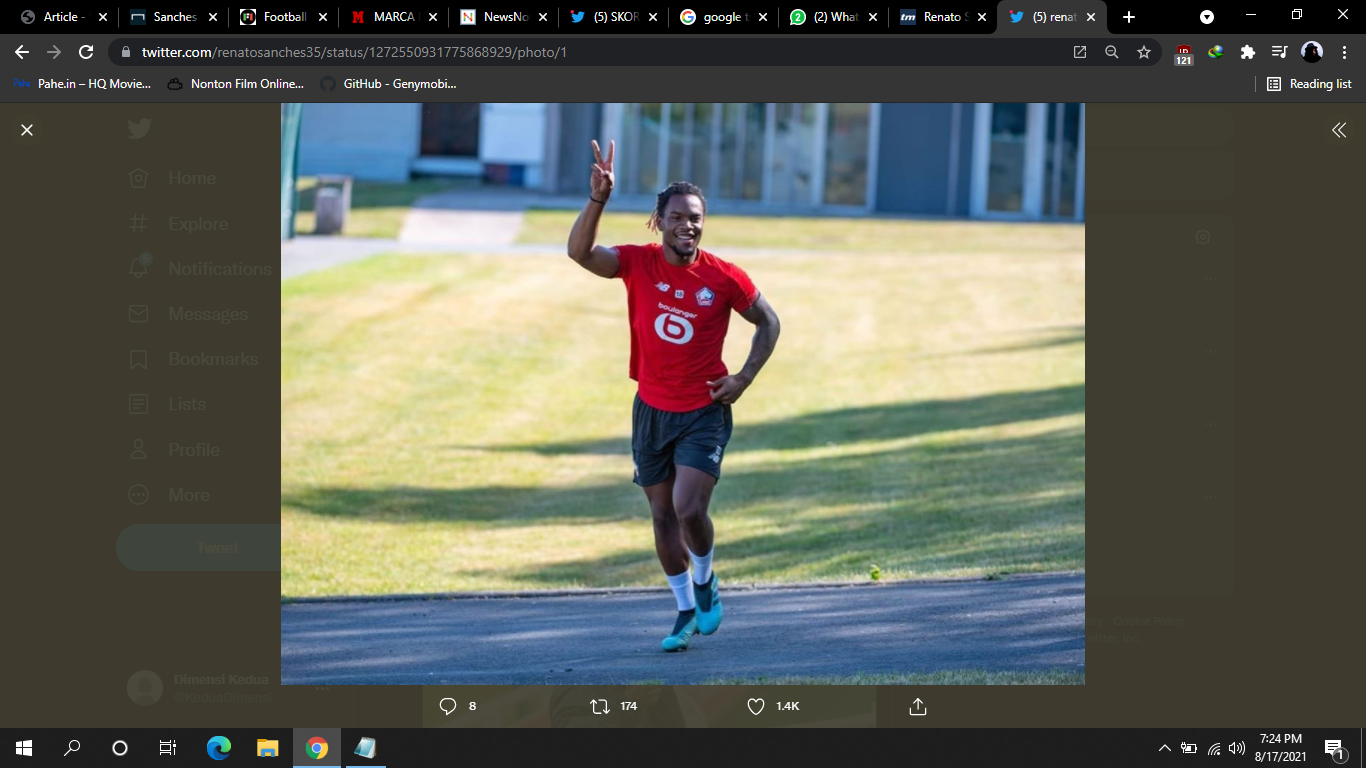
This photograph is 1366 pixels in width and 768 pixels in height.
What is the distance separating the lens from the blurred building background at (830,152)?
44625mm

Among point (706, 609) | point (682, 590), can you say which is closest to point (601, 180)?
point (682, 590)

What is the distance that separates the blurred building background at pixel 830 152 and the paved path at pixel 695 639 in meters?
34.3

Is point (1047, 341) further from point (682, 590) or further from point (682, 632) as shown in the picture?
point (682, 632)

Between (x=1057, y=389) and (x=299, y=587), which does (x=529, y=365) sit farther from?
(x=299, y=587)

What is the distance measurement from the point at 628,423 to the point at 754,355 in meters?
14.4

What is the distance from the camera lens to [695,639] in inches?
339

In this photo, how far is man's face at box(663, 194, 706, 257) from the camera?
25.2 feet

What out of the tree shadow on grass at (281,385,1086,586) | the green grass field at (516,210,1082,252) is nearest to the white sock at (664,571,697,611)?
the tree shadow on grass at (281,385,1086,586)

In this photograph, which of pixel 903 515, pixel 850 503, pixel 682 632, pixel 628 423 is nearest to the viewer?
pixel 682 632
